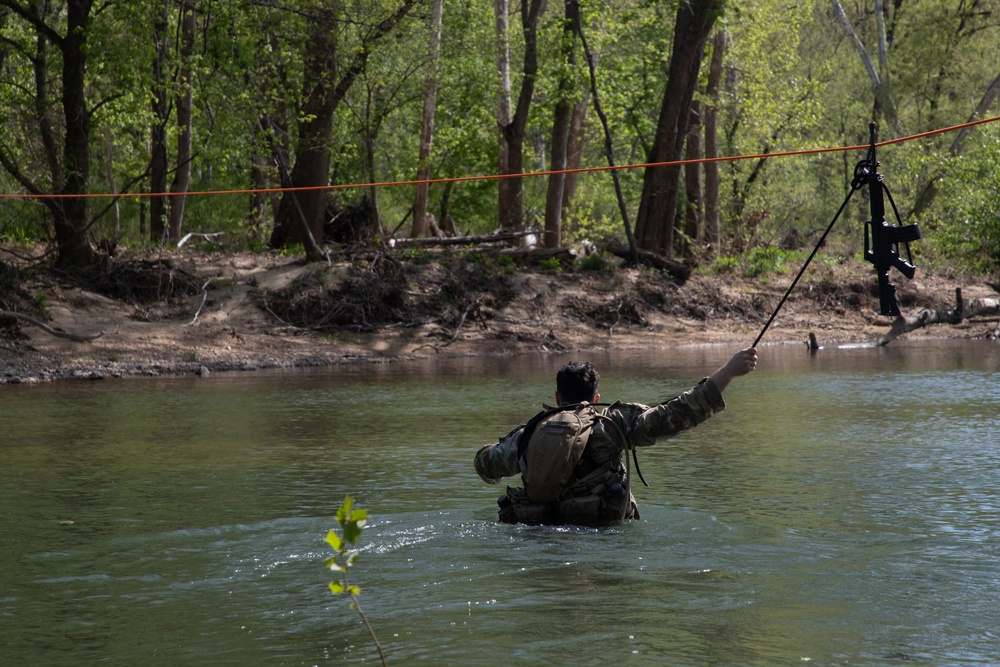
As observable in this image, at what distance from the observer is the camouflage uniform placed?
6.80 meters

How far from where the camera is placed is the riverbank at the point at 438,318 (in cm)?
1977

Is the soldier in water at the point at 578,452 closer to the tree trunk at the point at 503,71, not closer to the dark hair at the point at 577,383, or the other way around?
the dark hair at the point at 577,383

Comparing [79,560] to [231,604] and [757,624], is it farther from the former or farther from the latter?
[757,624]

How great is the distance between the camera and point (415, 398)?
51.4 ft

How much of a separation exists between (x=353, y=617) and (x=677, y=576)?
184cm

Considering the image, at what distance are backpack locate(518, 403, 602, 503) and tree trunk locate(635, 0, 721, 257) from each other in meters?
18.8

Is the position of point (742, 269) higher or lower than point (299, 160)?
lower

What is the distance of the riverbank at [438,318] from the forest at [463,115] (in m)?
1.45

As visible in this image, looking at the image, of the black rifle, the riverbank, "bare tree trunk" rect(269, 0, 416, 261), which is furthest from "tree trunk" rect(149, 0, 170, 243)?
the black rifle

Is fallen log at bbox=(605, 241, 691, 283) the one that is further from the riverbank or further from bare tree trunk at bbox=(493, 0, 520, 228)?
bare tree trunk at bbox=(493, 0, 520, 228)

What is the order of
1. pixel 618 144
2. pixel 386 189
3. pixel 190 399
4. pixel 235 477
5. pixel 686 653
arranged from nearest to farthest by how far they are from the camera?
pixel 686 653, pixel 235 477, pixel 190 399, pixel 618 144, pixel 386 189

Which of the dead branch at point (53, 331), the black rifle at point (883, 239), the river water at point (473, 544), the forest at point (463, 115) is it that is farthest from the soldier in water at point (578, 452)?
the dead branch at point (53, 331)

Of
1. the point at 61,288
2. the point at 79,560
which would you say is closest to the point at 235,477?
the point at 79,560

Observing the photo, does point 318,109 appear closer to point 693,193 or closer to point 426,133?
point 426,133
